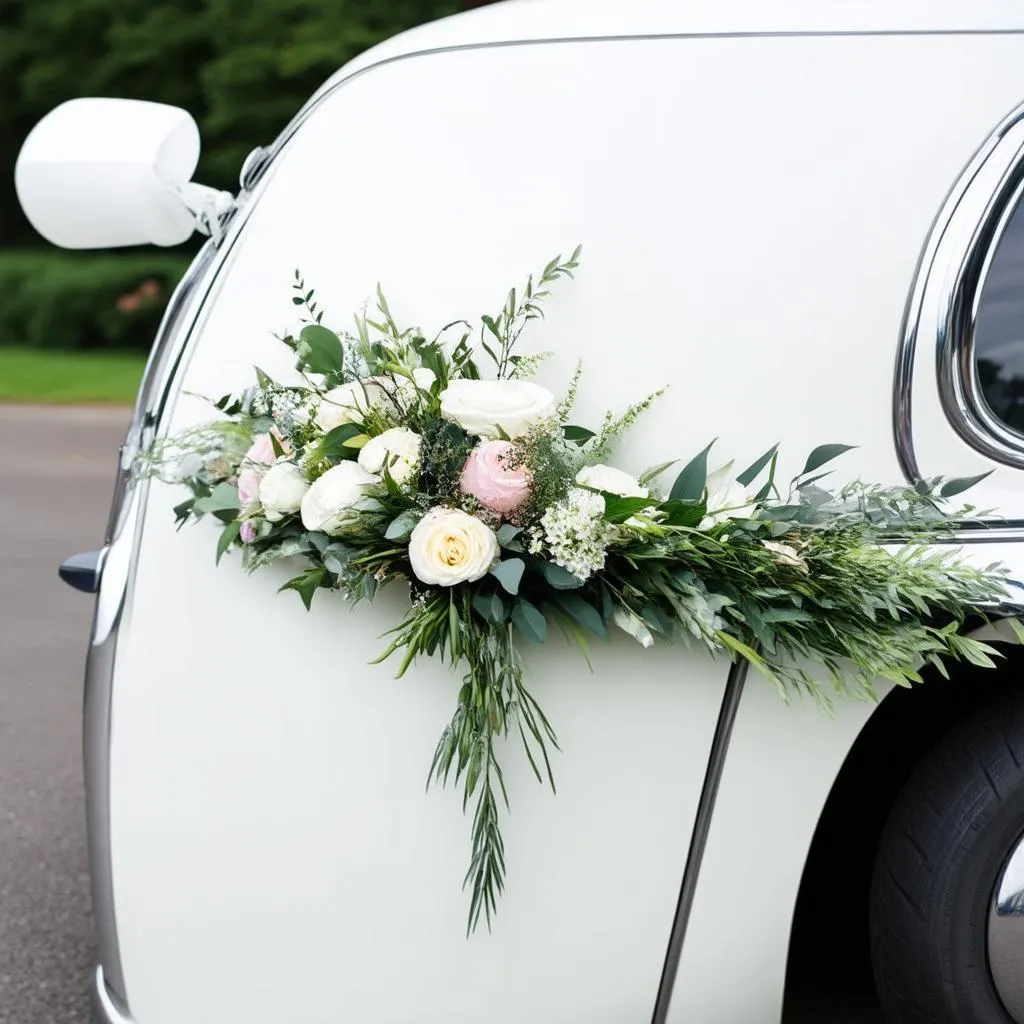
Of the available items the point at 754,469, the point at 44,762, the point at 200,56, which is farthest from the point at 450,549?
the point at 200,56

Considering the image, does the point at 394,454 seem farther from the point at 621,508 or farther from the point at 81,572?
the point at 81,572

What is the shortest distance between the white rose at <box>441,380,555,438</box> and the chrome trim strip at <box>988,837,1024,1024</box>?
92 centimetres

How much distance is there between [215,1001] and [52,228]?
4.41ft

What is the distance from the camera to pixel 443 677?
1650mm

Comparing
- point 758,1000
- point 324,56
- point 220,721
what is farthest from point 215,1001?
point 324,56

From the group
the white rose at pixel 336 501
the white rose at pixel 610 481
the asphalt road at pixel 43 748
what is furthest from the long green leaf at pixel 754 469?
the asphalt road at pixel 43 748

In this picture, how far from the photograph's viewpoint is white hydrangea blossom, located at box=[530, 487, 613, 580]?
155cm

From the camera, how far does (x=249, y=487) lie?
1.68 metres

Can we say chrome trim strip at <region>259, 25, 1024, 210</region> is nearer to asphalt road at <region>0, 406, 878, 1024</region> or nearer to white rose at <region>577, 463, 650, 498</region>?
white rose at <region>577, 463, 650, 498</region>

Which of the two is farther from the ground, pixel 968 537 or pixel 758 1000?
pixel 968 537

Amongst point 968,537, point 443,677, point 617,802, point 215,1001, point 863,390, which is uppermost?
point 863,390

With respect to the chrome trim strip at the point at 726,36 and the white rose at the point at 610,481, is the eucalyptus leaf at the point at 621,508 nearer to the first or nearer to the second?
the white rose at the point at 610,481

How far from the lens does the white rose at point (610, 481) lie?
161 centimetres

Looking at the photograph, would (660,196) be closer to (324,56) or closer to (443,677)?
(443,677)
